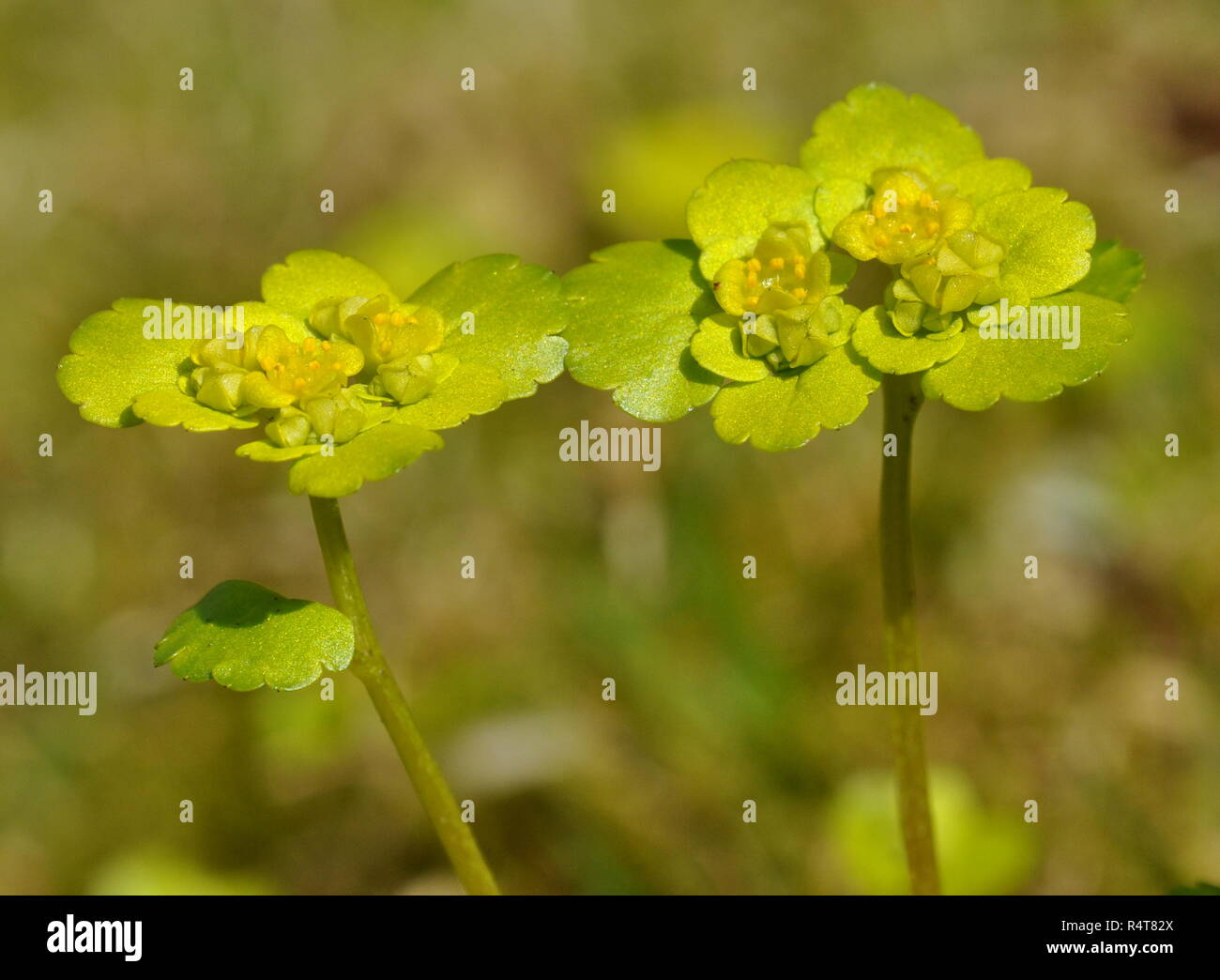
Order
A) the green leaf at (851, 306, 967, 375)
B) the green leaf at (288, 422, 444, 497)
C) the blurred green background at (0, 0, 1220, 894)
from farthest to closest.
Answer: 1. the blurred green background at (0, 0, 1220, 894)
2. the green leaf at (851, 306, 967, 375)
3. the green leaf at (288, 422, 444, 497)

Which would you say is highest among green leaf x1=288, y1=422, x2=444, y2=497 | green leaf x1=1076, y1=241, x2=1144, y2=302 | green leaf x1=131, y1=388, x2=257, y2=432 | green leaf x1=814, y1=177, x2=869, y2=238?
green leaf x1=814, y1=177, x2=869, y2=238

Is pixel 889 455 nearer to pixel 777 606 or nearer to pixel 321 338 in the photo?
pixel 321 338

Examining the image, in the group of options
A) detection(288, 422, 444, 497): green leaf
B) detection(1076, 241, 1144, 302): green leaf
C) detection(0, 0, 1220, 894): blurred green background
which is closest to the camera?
A: detection(288, 422, 444, 497): green leaf

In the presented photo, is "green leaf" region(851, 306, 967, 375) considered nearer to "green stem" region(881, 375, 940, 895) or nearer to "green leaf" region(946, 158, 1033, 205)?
"green stem" region(881, 375, 940, 895)

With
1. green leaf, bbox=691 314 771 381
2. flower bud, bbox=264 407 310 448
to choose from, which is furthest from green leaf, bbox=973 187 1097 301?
flower bud, bbox=264 407 310 448

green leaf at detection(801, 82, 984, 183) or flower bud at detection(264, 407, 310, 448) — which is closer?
flower bud at detection(264, 407, 310, 448)

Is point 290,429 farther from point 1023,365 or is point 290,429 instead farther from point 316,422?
point 1023,365

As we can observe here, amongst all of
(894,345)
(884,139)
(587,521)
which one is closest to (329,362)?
(894,345)
